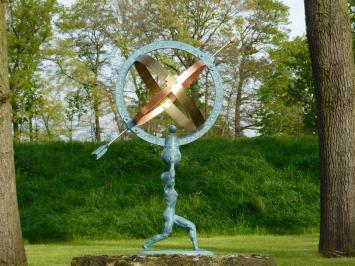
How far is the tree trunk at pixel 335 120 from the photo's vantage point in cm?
1015

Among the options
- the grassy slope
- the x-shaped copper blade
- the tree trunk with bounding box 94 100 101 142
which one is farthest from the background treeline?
the x-shaped copper blade

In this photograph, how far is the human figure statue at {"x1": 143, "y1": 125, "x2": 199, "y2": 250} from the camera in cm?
600

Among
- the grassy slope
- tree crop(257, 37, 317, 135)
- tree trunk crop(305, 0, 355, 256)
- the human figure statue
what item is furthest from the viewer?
tree crop(257, 37, 317, 135)

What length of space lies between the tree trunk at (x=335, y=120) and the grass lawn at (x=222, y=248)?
0.51m

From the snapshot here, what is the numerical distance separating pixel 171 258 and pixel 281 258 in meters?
5.05

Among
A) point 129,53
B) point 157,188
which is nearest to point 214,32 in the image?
point 129,53

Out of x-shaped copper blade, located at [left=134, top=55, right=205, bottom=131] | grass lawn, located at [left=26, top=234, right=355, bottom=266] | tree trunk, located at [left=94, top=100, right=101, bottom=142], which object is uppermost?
tree trunk, located at [left=94, top=100, right=101, bottom=142]

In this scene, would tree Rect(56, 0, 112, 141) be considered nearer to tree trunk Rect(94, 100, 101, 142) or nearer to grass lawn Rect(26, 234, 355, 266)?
tree trunk Rect(94, 100, 101, 142)

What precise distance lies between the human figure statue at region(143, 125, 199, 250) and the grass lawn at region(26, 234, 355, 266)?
12.6 ft

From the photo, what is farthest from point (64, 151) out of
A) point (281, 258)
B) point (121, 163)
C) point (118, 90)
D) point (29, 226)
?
point (118, 90)

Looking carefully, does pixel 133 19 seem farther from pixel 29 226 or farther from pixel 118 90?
pixel 118 90

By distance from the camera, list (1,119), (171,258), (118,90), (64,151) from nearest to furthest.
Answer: (171,258) < (118,90) < (1,119) < (64,151)

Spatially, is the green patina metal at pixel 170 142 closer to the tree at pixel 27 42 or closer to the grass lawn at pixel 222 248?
the grass lawn at pixel 222 248

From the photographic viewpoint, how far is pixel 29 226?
49.4ft
